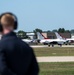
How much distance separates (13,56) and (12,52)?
0.05 metres

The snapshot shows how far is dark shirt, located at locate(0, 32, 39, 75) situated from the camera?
4.47m

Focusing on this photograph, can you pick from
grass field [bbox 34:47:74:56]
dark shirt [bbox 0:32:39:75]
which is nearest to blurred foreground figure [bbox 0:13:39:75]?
dark shirt [bbox 0:32:39:75]

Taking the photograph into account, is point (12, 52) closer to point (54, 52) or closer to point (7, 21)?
point (7, 21)

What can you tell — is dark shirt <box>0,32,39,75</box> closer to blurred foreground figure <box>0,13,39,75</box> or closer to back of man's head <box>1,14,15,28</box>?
blurred foreground figure <box>0,13,39,75</box>

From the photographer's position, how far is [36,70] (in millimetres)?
4730

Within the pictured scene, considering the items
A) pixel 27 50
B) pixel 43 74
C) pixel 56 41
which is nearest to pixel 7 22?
pixel 27 50

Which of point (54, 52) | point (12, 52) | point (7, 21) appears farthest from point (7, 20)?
point (54, 52)

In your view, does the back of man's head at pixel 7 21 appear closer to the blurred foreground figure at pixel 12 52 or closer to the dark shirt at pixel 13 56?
the blurred foreground figure at pixel 12 52

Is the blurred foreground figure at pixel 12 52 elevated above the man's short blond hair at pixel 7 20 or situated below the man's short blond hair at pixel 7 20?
below

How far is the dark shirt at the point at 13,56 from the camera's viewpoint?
4469 millimetres

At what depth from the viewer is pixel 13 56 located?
451cm

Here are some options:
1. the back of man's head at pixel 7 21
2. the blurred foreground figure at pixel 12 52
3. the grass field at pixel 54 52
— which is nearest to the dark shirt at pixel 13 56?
the blurred foreground figure at pixel 12 52

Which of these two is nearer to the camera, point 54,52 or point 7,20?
point 7,20

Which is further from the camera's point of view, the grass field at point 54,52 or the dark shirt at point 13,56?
the grass field at point 54,52
